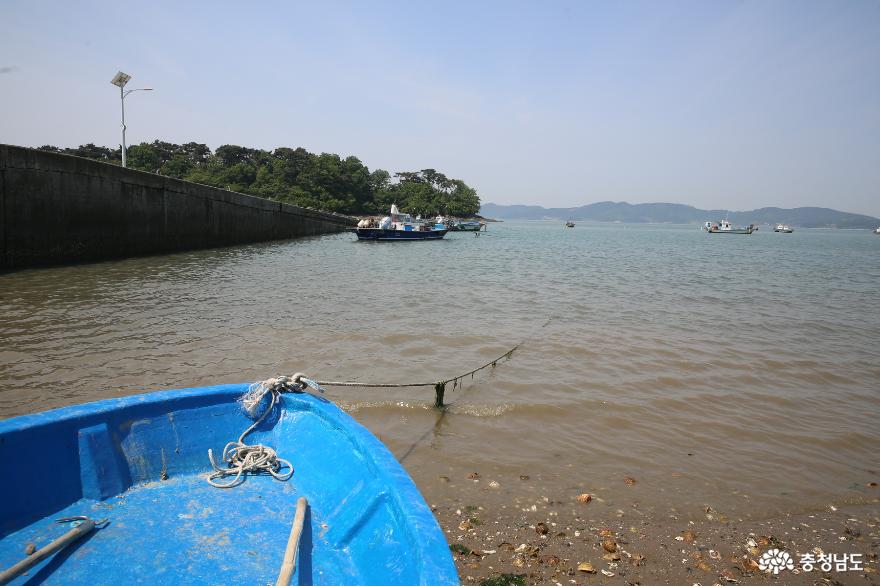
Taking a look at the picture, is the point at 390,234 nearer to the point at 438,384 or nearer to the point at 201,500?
the point at 438,384


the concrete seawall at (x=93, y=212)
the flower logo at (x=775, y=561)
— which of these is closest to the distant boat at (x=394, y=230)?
the concrete seawall at (x=93, y=212)

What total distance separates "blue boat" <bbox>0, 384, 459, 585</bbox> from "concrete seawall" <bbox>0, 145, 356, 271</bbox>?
15830 millimetres

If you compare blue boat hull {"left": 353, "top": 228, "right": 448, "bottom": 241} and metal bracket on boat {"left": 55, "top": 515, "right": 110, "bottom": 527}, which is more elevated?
blue boat hull {"left": 353, "top": 228, "right": 448, "bottom": 241}

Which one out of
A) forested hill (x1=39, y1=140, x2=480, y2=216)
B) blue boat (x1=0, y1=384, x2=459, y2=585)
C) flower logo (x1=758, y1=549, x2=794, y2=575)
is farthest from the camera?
forested hill (x1=39, y1=140, x2=480, y2=216)

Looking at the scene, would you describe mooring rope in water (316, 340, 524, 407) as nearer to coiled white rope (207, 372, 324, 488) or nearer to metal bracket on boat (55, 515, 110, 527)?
coiled white rope (207, 372, 324, 488)

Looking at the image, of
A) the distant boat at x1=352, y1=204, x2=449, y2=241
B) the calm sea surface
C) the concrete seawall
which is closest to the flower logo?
the calm sea surface

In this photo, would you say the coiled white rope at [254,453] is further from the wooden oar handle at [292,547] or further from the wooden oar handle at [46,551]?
the wooden oar handle at [46,551]

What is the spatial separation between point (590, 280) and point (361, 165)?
89216mm

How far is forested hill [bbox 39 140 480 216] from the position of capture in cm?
7419

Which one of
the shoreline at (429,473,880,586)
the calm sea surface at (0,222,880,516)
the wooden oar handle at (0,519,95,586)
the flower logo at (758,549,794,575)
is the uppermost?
the wooden oar handle at (0,519,95,586)

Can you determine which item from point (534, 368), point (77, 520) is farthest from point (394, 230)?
point (77, 520)

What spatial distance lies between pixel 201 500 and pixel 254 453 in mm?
508

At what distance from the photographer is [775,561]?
3629 mm

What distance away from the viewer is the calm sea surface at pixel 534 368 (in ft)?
16.6
